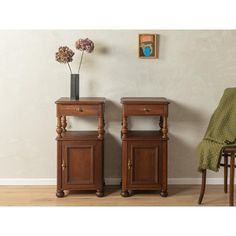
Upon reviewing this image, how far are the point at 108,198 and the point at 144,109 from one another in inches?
32.4

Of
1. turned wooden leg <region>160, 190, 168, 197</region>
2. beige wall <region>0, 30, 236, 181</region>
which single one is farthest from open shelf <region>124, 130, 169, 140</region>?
turned wooden leg <region>160, 190, 168, 197</region>

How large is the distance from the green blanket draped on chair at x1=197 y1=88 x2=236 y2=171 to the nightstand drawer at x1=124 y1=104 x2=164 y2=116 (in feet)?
1.45

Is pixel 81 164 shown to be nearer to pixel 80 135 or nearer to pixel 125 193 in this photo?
pixel 80 135

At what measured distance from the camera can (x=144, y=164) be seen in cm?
370

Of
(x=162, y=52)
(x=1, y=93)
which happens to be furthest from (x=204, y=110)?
(x=1, y=93)

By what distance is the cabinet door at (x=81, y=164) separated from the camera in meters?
3.65

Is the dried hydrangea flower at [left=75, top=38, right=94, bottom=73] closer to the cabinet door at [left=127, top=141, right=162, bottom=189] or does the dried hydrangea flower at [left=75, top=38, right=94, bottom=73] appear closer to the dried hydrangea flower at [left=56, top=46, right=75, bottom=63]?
the dried hydrangea flower at [left=56, top=46, right=75, bottom=63]

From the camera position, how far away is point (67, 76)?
4035 mm

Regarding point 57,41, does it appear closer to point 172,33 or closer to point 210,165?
point 172,33

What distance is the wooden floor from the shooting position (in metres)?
3.53

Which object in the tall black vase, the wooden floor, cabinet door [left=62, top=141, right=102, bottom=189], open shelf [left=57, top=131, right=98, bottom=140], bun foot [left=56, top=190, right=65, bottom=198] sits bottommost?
the wooden floor

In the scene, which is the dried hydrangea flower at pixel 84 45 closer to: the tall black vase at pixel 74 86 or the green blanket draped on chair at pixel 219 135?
the tall black vase at pixel 74 86

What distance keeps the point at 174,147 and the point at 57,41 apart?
1.50 meters

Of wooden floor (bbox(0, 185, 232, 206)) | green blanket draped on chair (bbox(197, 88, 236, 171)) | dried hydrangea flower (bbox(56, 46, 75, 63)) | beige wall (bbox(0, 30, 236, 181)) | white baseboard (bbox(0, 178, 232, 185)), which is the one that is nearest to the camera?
green blanket draped on chair (bbox(197, 88, 236, 171))
